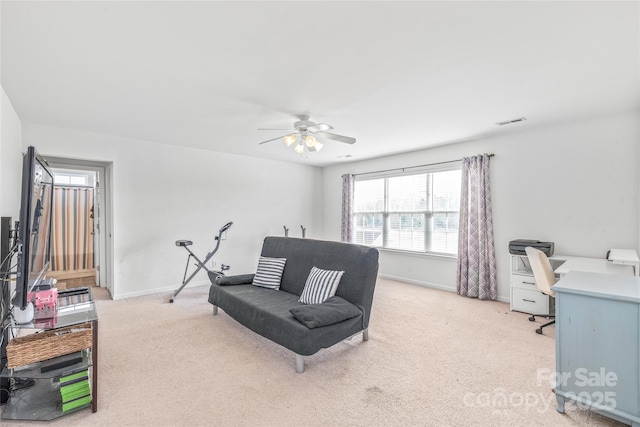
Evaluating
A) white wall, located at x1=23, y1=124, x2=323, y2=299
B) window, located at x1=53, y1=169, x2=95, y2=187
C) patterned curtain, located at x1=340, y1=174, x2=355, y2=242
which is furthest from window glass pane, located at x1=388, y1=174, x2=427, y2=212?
window, located at x1=53, y1=169, x2=95, y2=187

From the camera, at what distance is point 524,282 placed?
3.70 metres

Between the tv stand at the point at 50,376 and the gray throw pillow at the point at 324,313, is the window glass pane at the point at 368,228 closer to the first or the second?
the gray throw pillow at the point at 324,313

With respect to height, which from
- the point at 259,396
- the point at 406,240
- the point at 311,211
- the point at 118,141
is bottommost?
the point at 259,396

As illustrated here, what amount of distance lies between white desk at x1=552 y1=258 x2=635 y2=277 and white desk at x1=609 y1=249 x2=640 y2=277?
0.07 m

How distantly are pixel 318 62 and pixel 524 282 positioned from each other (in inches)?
142

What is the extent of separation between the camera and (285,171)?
249 inches

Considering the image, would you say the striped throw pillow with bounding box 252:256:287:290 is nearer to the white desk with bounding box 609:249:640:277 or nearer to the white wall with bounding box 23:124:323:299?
the white wall with bounding box 23:124:323:299

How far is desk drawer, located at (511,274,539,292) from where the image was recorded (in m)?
3.63

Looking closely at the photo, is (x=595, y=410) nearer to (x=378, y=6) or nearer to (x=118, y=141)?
(x=378, y=6)

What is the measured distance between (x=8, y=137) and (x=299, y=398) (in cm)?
361

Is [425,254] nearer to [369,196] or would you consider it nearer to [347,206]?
→ [369,196]

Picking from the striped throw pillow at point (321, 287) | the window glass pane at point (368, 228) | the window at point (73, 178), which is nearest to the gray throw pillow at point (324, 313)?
the striped throw pillow at point (321, 287)

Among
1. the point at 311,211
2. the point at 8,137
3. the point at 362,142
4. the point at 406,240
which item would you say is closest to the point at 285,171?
the point at 311,211

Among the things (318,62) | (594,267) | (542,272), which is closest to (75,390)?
(318,62)
